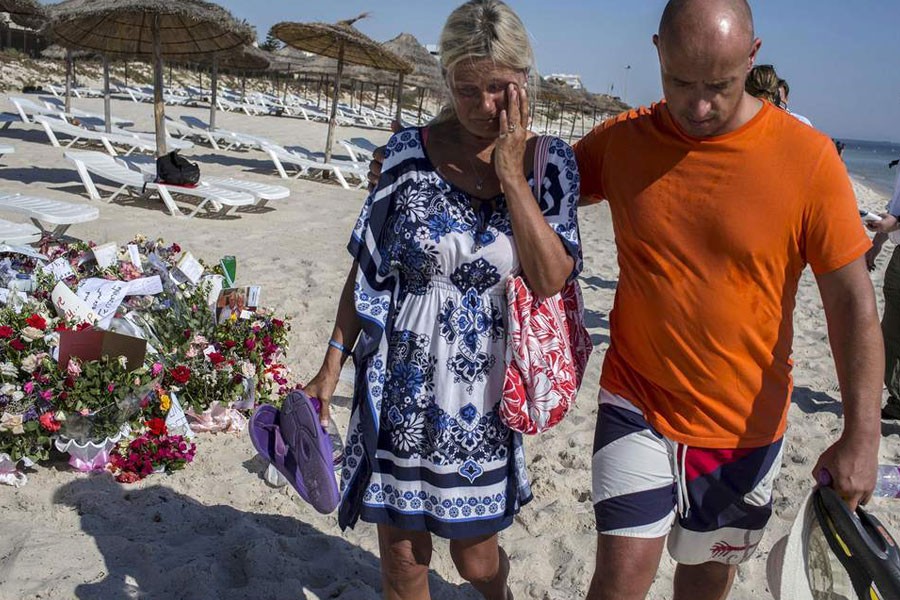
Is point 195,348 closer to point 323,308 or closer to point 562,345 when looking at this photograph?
point 323,308

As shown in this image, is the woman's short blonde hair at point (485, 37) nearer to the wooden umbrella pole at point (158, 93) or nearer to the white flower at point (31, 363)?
the white flower at point (31, 363)

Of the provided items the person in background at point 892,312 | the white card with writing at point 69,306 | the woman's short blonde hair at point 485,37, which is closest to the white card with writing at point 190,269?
the white card with writing at point 69,306

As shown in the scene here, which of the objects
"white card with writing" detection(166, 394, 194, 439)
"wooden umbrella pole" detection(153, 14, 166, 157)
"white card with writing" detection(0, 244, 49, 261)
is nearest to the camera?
"white card with writing" detection(166, 394, 194, 439)

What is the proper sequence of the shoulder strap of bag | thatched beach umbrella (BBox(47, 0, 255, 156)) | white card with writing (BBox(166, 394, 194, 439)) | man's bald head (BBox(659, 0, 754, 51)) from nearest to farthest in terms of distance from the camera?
man's bald head (BBox(659, 0, 754, 51)), the shoulder strap of bag, white card with writing (BBox(166, 394, 194, 439)), thatched beach umbrella (BBox(47, 0, 255, 156))

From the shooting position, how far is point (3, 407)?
2.98 metres

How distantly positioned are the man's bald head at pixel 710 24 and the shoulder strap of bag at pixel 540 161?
343 mm

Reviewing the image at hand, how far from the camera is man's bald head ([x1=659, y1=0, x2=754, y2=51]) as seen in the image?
1529 mm

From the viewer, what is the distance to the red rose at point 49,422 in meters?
2.98

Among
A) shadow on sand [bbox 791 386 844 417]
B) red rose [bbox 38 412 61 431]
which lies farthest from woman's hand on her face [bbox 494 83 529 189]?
shadow on sand [bbox 791 386 844 417]

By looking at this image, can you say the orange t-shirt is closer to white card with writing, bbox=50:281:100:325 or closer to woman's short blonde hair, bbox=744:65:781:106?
woman's short blonde hair, bbox=744:65:781:106

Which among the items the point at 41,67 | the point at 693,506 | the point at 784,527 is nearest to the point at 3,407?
the point at 693,506

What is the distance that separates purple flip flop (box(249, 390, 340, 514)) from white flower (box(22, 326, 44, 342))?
1.57m

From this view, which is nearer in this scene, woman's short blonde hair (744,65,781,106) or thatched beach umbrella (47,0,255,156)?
woman's short blonde hair (744,65,781,106)

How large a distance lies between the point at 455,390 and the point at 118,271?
2.75 meters
